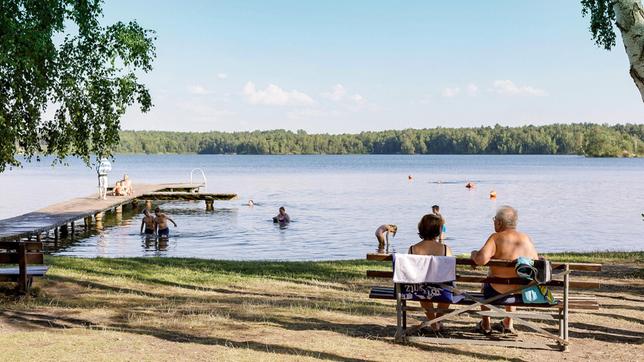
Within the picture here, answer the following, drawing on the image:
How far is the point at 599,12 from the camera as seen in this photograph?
1584 cm

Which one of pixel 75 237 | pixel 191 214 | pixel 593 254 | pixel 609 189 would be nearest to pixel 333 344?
pixel 593 254

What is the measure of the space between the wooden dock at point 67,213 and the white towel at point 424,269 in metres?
17.5

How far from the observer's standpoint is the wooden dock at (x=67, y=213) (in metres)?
25.1

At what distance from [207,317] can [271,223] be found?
30.9 m

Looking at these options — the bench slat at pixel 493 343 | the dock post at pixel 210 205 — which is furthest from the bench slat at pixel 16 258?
the dock post at pixel 210 205

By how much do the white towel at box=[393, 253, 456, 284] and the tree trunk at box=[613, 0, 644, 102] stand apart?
3.08 metres

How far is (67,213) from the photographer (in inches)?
1288

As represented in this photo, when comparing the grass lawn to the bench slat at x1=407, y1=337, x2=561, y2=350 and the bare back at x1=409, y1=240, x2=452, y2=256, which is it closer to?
the bench slat at x1=407, y1=337, x2=561, y2=350

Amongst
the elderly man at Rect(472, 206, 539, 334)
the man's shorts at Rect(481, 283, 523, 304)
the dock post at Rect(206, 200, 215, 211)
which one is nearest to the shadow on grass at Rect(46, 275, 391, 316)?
the man's shorts at Rect(481, 283, 523, 304)

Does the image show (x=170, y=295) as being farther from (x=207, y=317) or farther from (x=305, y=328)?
(x=305, y=328)

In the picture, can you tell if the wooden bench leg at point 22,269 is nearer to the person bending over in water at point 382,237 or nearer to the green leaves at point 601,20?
the green leaves at point 601,20

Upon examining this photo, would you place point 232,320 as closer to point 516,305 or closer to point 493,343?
point 493,343

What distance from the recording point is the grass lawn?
761cm

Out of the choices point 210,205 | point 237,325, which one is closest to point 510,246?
point 237,325
